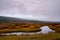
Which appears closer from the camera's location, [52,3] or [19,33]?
[19,33]

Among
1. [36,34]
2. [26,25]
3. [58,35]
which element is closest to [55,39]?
[58,35]

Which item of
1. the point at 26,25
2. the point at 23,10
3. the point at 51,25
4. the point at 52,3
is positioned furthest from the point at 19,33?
the point at 52,3

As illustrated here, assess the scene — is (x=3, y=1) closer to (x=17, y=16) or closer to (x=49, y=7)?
(x=17, y=16)

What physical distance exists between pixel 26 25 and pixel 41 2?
302 mm

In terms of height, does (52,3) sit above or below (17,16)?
above

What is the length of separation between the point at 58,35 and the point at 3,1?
0.68 metres

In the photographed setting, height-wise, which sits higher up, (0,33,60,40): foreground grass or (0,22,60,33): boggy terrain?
(0,22,60,33): boggy terrain

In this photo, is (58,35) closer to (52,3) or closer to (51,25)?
(51,25)

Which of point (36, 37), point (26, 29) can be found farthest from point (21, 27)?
point (36, 37)

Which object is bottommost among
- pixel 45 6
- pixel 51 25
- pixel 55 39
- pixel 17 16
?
pixel 55 39

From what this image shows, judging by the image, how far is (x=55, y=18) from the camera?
154 cm

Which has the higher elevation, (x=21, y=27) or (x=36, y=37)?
(x=21, y=27)

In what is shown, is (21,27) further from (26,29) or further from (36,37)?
(36,37)

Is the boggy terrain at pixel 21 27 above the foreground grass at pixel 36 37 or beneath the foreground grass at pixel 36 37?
above
